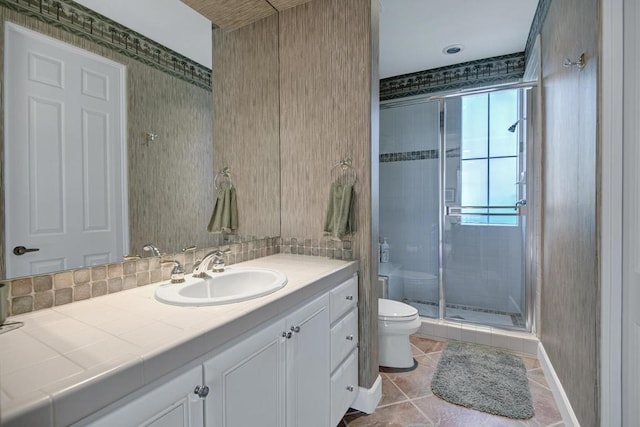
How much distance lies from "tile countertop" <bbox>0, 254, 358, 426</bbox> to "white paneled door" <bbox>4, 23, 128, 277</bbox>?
19 centimetres

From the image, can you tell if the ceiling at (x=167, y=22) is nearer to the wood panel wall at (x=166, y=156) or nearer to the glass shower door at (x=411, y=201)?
the wood panel wall at (x=166, y=156)

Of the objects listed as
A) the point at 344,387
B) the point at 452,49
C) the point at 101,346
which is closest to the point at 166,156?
the point at 101,346

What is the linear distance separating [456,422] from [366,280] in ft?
2.94

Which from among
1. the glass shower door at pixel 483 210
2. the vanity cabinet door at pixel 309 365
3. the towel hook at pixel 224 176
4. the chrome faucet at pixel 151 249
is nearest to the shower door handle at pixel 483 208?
the glass shower door at pixel 483 210

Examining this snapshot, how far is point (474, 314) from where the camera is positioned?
3041 millimetres

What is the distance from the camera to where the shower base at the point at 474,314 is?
9.30 ft

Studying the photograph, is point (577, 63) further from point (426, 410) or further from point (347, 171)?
point (426, 410)

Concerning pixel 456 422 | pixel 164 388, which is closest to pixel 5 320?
pixel 164 388

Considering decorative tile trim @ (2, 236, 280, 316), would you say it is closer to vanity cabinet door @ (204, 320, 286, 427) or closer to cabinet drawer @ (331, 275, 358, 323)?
vanity cabinet door @ (204, 320, 286, 427)

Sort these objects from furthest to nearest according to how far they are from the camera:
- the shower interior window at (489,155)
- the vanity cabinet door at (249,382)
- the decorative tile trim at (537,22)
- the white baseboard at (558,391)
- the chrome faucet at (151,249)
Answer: the shower interior window at (489,155), the decorative tile trim at (537,22), the white baseboard at (558,391), the chrome faucet at (151,249), the vanity cabinet door at (249,382)

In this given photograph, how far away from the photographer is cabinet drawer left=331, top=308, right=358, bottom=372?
1512mm

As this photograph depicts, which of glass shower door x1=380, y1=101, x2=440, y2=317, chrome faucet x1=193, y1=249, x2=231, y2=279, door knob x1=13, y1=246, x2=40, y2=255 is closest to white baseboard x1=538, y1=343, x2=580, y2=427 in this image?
glass shower door x1=380, y1=101, x2=440, y2=317

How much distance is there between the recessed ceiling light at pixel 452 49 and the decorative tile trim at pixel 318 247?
88.7 inches

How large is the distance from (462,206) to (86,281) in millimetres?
2994
